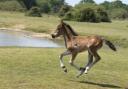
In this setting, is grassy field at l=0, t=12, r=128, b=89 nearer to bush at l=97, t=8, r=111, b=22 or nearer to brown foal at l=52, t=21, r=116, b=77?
brown foal at l=52, t=21, r=116, b=77

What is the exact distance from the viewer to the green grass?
501 inches

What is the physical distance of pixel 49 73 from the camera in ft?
48.9

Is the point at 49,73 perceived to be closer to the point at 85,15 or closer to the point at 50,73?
the point at 50,73

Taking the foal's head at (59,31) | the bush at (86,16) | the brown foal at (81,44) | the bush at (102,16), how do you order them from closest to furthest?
1. the brown foal at (81,44)
2. the foal's head at (59,31)
3. the bush at (86,16)
4. the bush at (102,16)

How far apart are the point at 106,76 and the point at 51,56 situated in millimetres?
4812

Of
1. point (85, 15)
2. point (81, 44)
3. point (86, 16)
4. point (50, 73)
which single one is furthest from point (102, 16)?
point (81, 44)

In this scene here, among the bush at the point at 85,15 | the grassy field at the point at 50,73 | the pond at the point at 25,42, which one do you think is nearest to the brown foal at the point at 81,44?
the grassy field at the point at 50,73

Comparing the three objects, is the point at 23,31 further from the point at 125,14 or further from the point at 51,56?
the point at 125,14

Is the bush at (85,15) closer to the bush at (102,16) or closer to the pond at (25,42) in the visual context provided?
the bush at (102,16)

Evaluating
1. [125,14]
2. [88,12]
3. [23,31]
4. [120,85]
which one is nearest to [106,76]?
[120,85]

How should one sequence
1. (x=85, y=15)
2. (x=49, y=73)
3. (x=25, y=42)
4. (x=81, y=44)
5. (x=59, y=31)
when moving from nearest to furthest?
(x=81, y=44), (x=59, y=31), (x=49, y=73), (x=25, y=42), (x=85, y=15)

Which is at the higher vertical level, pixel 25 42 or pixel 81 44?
pixel 81 44

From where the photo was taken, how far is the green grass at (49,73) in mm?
12727

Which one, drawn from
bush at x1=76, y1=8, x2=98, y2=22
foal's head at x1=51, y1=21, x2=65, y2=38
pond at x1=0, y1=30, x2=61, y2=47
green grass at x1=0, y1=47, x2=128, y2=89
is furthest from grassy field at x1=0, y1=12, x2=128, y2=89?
bush at x1=76, y1=8, x2=98, y2=22
